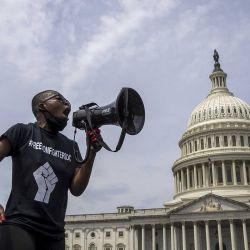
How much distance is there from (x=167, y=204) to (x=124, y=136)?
83.4m

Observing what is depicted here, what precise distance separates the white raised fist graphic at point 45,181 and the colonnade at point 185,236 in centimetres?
7076

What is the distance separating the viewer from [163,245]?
254ft

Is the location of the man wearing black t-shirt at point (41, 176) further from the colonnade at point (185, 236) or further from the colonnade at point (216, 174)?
the colonnade at point (216, 174)

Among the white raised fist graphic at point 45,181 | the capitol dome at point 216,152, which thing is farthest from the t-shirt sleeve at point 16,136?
the capitol dome at point 216,152

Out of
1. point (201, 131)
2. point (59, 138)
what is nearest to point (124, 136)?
point (59, 138)

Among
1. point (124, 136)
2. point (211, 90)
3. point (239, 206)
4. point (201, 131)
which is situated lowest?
point (124, 136)

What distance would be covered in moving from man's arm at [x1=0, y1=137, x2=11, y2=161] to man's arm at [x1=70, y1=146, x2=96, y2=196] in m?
0.96

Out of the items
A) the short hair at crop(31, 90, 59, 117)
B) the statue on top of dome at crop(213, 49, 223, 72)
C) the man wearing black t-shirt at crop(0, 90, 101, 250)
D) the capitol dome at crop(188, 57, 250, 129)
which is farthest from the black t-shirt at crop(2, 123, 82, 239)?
the statue on top of dome at crop(213, 49, 223, 72)

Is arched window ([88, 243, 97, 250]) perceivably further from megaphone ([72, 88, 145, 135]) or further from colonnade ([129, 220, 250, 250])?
megaphone ([72, 88, 145, 135])

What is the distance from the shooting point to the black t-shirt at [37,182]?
4867 millimetres

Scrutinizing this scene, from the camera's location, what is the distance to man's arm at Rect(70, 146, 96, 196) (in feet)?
17.8

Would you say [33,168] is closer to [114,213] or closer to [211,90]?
[114,213]

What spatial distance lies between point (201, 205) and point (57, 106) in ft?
236

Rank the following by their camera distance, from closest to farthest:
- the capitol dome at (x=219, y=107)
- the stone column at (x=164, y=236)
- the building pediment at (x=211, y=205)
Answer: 1. the building pediment at (x=211, y=205)
2. the stone column at (x=164, y=236)
3. the capitol dome at (x=219, y=107)
